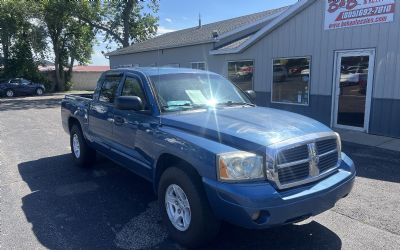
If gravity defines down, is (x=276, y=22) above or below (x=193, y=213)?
above

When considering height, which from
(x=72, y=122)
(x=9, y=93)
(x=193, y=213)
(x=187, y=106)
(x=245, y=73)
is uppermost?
(x=245, y=73)

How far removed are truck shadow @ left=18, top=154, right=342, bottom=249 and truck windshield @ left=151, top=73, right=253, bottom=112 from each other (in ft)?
4.91

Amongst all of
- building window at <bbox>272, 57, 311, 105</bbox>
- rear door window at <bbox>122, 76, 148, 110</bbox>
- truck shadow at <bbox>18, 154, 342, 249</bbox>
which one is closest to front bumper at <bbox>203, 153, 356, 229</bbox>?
truck shadow at <bbox>18, 154, 342, 249</bbox>

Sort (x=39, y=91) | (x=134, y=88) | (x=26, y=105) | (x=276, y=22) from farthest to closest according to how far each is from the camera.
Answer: (x=39, y=91) < (x=26, y=105) < (x=276, y=22) < (x=134, y=88)

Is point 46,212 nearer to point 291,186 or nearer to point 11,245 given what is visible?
point 11,245

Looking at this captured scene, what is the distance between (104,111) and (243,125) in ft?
8.99

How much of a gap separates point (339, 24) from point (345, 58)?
1018 millimetres

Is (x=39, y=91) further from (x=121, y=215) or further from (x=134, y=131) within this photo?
(x=121, y=215)

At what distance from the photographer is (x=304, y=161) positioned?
3.39 m

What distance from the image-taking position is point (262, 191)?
309cm

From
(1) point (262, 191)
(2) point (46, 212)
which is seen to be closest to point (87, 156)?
(2) point (46, 212)

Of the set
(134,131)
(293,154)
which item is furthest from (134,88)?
(293,154)

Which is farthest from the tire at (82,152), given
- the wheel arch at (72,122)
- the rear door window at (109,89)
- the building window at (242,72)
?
the building window at (242,72)

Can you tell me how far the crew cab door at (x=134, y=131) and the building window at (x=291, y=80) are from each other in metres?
7.92
